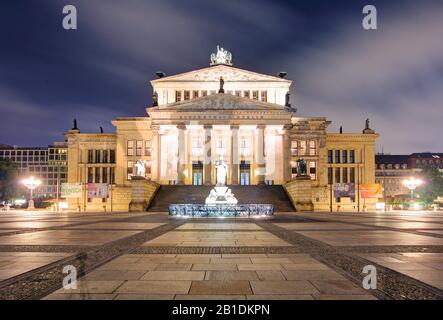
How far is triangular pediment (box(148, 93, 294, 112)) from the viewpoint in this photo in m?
61.7

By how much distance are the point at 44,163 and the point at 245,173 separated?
128090 mm

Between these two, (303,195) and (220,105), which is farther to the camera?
(220,105)

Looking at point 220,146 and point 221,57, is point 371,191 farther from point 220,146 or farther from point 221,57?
point 221,57

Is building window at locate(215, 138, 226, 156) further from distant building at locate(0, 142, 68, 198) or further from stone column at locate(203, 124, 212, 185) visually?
distant building at locate(0, 142, 68, 198)

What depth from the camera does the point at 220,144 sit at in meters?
67.7

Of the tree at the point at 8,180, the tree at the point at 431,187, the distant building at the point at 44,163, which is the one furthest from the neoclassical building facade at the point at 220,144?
the distant building at the point at 44,163

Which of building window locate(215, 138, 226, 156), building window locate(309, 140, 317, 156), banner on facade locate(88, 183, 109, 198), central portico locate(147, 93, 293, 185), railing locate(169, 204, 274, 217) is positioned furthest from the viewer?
building window locate(309, 140, 317, 156)

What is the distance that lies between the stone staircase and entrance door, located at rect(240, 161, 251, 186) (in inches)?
510

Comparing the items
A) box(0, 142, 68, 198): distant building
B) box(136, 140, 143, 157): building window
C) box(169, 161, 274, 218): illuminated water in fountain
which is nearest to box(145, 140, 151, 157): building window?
box(136, 140, 143, 157): building window

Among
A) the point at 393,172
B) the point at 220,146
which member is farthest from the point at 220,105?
the point at 393,172

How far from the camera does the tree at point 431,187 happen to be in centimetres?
8300

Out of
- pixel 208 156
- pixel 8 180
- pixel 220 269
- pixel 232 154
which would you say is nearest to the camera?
pixel 220 269

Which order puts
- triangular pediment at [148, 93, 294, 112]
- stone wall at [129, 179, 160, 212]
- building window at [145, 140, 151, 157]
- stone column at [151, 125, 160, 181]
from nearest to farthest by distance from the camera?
1. stone wall at [129, 179, 160, 212]
2. triangular pediment at [148, 93, 294, 112]
3. stone column at [151, 125, 160, 181]
4. building window at [145, 140, 151, 157]

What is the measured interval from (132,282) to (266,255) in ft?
14.8
